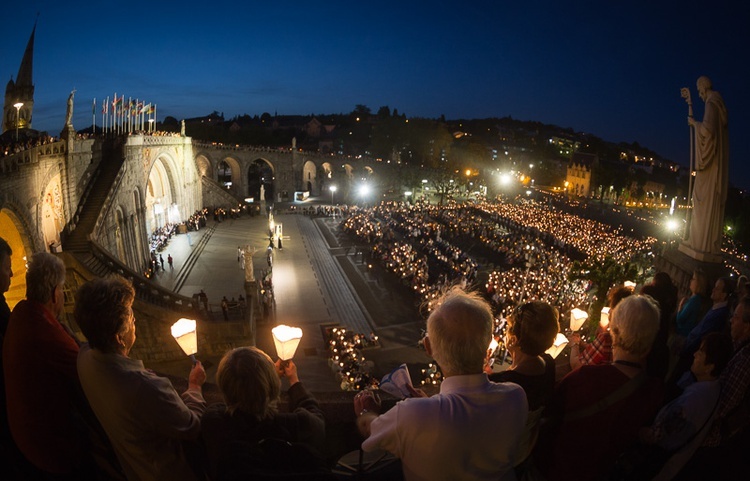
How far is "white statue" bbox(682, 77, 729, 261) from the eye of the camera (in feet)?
27.2

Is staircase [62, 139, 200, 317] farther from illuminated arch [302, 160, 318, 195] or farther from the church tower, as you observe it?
illuminated arch [302, 160, 318, 195]

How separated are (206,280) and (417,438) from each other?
21550 millimetres

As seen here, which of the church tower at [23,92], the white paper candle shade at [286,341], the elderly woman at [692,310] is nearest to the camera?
the white paper candle shade at [286,341]

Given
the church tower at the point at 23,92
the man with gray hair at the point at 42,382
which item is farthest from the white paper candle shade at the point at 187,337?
the church tower at the point at 23,92

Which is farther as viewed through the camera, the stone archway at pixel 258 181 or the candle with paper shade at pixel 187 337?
the stone archway at pixel 258 181

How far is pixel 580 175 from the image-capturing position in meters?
70.6

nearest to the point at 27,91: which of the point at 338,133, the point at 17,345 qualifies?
the point at 17,345

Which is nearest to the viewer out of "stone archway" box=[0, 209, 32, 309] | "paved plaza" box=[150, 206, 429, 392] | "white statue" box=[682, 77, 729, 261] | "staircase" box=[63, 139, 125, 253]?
"white statue" box=[682, 77, 729, 261]

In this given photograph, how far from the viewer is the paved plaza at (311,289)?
14.8m

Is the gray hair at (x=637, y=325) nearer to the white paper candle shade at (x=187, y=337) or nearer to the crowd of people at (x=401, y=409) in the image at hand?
the crowd of people at (x=401, y=409)

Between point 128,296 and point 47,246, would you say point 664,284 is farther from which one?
point 47,246

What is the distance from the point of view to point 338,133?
92.2 metres

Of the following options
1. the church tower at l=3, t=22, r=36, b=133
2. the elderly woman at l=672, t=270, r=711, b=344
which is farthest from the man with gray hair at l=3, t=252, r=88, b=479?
the church tower at l=3, t=22, r=36, b=133

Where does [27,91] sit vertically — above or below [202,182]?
above
